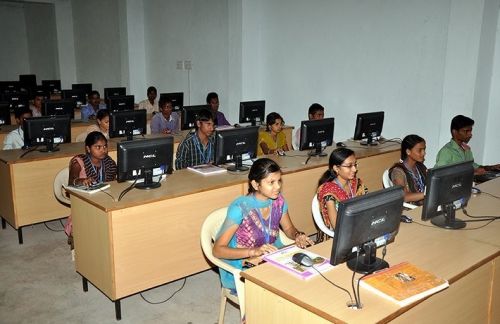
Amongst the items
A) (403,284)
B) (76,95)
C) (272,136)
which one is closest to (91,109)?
(76,95)

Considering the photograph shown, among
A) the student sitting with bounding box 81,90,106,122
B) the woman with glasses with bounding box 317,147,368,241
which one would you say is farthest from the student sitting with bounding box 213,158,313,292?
the student sitting with bounding box 81,90,106,122

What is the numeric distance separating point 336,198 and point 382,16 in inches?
147

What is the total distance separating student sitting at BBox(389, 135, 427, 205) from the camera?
3.58 meters

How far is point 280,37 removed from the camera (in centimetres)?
738

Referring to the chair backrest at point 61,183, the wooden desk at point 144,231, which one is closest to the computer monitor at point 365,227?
the wooden desk at point 144,231

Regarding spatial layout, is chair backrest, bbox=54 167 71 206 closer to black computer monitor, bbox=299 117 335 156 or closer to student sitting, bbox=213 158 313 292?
student sitting, bbox=213 158 313 292

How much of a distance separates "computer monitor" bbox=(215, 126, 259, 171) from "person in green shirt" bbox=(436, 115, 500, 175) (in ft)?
5.49

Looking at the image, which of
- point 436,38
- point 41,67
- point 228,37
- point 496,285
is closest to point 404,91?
point 436,38

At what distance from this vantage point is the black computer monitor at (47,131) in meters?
4.57

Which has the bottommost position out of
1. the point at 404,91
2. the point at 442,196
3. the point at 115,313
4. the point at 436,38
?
the point at 115,313

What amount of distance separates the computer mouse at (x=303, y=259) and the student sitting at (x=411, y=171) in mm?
1517

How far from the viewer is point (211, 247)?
8.96 feet

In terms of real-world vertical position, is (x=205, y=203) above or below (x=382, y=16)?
below

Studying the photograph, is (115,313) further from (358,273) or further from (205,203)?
(358,273)
